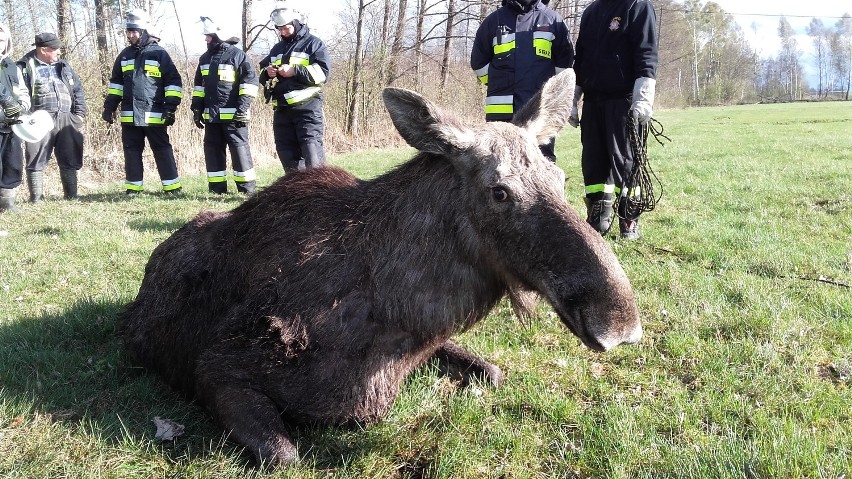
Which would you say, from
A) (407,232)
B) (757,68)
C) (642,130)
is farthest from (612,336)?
(757,68)

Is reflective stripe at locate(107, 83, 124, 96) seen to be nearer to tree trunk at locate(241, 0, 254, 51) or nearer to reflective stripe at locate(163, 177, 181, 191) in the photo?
reflective stripe at locate(163, 177, 181, 191)

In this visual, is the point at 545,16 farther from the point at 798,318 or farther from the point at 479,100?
→ the point at 479,100

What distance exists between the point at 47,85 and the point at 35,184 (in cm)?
173

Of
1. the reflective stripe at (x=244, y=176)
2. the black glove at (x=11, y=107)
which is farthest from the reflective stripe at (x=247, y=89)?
the black glove at (x=11, y=107)

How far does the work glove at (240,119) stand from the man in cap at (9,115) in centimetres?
301

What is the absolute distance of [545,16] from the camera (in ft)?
18.4

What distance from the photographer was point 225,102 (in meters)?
9.38

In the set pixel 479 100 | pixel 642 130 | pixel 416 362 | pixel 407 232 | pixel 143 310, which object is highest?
pixel 479 100

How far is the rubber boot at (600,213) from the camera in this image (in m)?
6.05

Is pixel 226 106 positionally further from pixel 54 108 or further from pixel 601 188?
pixel 601 188

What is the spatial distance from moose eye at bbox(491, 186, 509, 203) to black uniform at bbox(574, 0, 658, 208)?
3884mm

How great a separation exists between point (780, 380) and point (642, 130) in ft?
10.4

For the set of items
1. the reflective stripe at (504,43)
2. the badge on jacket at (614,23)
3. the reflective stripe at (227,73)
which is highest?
the reflective stripe at (227,73)

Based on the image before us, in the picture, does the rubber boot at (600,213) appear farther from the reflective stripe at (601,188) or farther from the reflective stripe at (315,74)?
the reflective stripe at (315,74)
